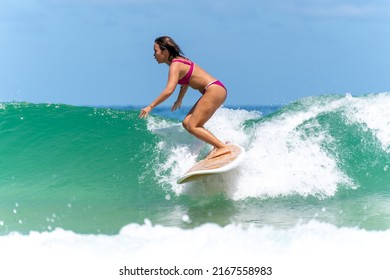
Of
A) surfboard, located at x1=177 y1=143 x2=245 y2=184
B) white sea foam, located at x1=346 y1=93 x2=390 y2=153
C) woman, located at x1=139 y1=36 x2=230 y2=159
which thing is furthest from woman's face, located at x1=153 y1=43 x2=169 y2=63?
white sea foam, located at x1=346 y1=93 x2=390 y2=153

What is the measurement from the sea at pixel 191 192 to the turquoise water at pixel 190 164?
0.07 ft

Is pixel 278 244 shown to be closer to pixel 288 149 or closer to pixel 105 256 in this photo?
pixel 105 256

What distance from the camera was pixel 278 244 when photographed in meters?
5.15

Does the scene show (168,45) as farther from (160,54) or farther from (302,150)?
(302,150)

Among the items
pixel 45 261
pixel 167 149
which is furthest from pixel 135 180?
pixel 45 261

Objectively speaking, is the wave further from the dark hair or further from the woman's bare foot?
the dark hair

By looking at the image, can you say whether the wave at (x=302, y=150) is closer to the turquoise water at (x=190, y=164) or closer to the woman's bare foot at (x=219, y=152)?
the turquoise water at (x=190, y=164)

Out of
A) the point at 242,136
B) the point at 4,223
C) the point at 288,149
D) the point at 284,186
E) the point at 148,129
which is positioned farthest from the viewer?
the point at 148,129

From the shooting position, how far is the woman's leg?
6.86 meters

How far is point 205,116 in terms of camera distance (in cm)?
692

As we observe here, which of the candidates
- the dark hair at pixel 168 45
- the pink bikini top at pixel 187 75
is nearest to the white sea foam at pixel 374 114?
the pink bikini top at pixel 187 75

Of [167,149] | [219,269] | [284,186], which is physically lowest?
[219,269]

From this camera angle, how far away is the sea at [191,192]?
201 inches

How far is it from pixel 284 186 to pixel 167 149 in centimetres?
179
